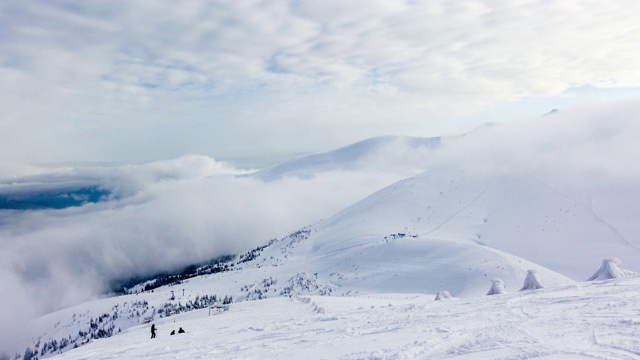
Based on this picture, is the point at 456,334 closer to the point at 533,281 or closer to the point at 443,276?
the point at 533,281

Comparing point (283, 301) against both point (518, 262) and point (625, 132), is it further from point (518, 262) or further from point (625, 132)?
point (625, 132)

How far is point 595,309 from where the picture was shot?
14.5 metres

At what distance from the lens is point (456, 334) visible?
529 inches

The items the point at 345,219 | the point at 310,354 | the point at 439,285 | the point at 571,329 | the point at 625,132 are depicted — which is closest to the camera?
the point at 571,329

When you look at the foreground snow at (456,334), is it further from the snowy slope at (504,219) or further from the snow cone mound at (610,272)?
the snowy slope at (504,219)

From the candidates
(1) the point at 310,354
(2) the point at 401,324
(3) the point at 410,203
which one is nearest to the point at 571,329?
(2) the point at 401,324

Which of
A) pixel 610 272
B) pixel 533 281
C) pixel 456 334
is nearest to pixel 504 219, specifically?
pixel 610 272

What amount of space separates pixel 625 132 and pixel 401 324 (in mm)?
128805

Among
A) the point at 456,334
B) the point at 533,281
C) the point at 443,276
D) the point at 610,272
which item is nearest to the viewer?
the point at 456,334

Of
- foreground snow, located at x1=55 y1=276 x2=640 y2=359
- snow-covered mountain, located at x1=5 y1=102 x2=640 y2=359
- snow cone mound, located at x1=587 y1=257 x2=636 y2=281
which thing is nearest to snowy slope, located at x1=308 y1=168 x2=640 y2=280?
snow-covered mountain, located at x1=5 y1=102 x2=640 y2=359

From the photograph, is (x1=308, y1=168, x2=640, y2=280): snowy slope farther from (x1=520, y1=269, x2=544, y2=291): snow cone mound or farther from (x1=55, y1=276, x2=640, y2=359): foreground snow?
(x1=55, y1=276, x2=640, y2=359): foreground snow

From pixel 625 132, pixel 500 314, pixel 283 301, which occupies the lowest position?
pixel 283 301

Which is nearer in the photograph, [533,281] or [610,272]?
[610,272]

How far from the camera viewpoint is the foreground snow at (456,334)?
10805mm
